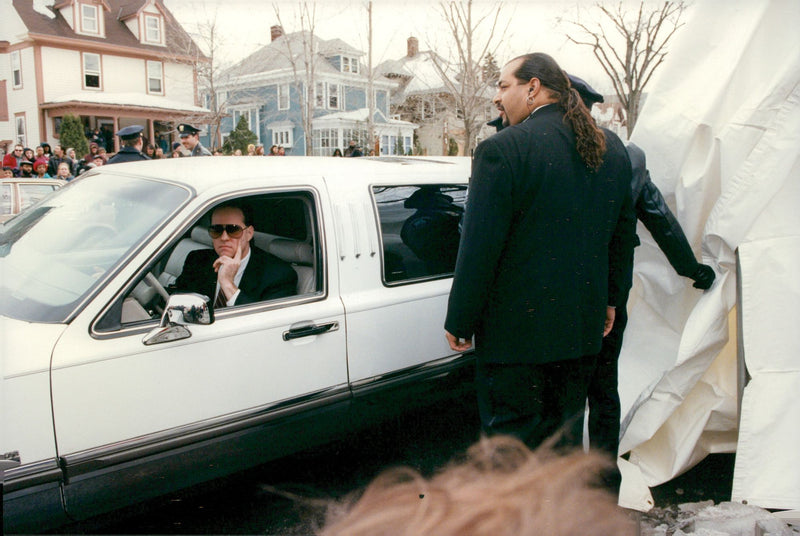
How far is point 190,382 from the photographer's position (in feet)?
8.16

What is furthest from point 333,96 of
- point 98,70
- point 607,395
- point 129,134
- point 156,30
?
point 607,395

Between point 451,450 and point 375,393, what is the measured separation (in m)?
0.94

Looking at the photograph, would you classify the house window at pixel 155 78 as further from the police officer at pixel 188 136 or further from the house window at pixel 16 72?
the police officer at pixel 188 136

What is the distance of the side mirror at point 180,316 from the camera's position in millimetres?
2344

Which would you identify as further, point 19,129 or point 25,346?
point 19,129

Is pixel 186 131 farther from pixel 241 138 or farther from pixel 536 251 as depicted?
pixel 241 138

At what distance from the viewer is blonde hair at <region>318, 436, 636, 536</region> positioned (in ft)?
9.20

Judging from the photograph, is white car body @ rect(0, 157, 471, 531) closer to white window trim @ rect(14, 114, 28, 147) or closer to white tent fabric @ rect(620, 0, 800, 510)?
white tent fabric @ rect(620, 0, 800, 510)

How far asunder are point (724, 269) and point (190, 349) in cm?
269

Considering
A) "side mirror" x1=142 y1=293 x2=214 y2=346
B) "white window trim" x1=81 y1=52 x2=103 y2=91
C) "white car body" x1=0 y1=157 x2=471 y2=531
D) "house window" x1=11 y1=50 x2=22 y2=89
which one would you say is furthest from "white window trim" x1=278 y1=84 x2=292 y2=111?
"side mirror" x1=142 y1=293 x2=214 y2=346

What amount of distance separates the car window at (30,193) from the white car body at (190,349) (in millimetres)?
3931

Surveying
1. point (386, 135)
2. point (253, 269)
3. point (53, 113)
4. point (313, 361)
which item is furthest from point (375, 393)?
point (386, 135)

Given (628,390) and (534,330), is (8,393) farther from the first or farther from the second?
(628,390)

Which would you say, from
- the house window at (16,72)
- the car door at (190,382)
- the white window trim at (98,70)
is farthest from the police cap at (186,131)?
the house window at (16,72)
